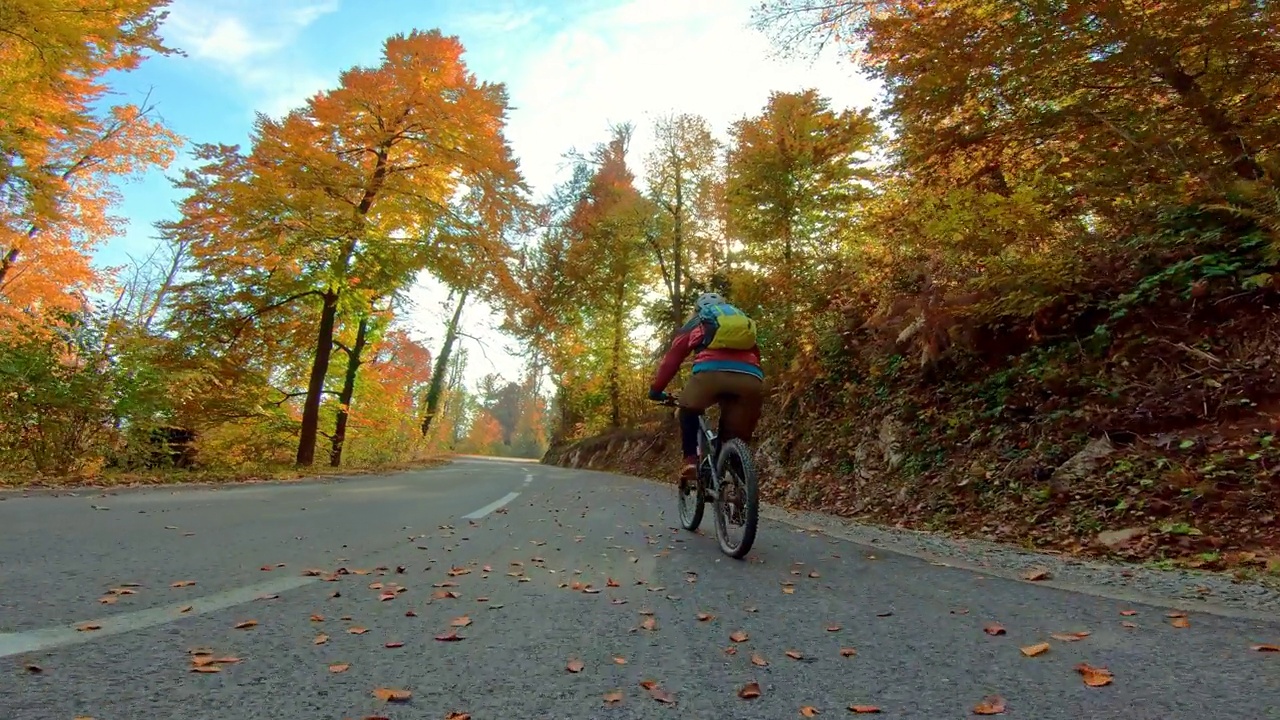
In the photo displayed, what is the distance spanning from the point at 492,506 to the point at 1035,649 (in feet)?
20.2

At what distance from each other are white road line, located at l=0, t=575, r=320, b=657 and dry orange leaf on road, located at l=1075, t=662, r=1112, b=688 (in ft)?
10.7

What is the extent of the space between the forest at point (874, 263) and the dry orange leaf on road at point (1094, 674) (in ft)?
9.60

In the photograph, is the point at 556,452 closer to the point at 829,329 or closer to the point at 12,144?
the point at 829,329

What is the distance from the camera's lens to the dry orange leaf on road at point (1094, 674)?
2.04 metres

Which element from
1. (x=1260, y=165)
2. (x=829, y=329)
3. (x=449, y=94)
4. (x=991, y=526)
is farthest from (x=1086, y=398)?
(x=449, y=94)

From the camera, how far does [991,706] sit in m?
1.89

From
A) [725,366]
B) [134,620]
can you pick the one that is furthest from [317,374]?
[134,620]

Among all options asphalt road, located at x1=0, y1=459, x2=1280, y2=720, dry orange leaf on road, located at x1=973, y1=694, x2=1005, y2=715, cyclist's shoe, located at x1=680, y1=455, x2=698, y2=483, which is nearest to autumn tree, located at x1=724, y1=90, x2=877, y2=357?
cyclist's shoe, located at x1=680, y1=455, x2=698, y2=483

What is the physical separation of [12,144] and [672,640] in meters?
11.7

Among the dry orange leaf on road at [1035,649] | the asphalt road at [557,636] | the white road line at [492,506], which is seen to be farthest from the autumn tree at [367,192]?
the dry orange leaf on road at [1035,649]

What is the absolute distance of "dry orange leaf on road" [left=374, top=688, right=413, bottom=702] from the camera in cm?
189

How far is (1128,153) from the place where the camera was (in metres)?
6.80

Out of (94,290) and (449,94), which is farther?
(94,290)

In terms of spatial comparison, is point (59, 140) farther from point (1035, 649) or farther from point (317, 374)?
point (1035, 649)
